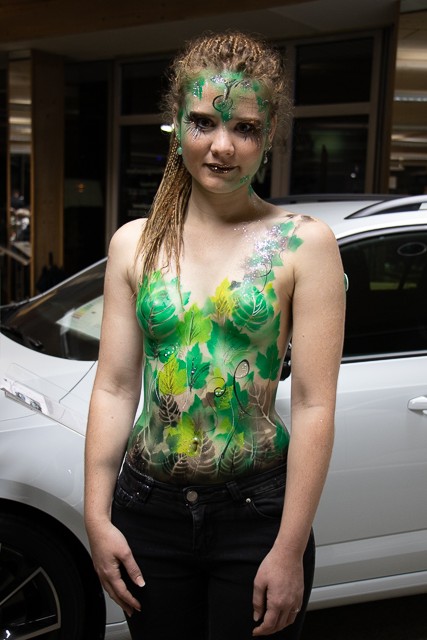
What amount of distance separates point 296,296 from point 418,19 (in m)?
5.77

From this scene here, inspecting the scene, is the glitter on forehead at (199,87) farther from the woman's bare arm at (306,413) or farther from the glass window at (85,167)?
the glass window at (85,167)

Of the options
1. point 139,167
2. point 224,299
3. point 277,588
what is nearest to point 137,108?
point 139,167

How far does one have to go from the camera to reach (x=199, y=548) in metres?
1.58

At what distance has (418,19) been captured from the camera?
6609 mm

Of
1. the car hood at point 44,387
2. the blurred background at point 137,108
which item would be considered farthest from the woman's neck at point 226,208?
the blurred background at point 137,108

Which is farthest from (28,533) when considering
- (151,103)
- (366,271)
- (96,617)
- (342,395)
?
(151,103)

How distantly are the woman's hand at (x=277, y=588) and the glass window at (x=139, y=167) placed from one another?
8.53 metres

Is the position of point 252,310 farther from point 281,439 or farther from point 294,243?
point 281,439

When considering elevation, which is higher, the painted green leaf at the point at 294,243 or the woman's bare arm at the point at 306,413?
the painted green leaf at the point at 294,243

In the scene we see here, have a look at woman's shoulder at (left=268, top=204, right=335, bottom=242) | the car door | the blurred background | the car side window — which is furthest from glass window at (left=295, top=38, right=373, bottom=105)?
woman's shoulder at (left=268, top=204, right=335, bottom=242)

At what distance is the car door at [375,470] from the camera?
2.81 meters

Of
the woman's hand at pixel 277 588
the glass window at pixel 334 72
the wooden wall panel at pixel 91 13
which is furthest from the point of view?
the glass window at pixel 334 72

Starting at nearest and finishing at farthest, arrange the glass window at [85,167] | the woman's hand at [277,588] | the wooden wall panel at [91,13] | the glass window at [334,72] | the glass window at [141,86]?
the woman's hand at [277,588] → the wooden wall panel at [91,13] → the glass window at [334,72] → the glass window at [141,86] → the glass window at [85,167]

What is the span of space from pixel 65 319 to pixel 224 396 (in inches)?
75.8
